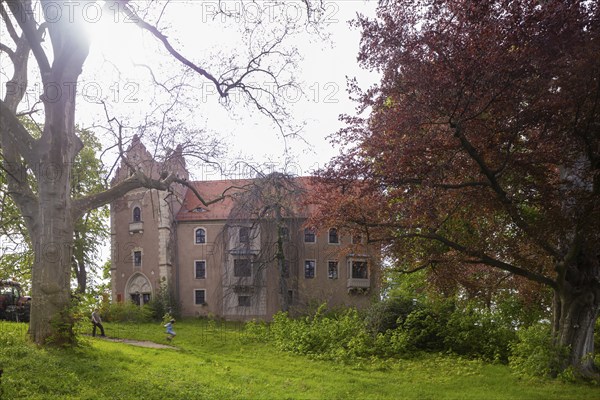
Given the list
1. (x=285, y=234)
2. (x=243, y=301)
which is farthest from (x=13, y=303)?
(x=285, y=234)

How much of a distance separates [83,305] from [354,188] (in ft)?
22.7

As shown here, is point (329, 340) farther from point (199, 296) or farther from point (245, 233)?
point (199, 296)

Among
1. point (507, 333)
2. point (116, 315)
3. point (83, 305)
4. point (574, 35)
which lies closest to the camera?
point (574, 35)

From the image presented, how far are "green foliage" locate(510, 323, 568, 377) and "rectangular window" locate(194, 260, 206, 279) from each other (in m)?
25.9

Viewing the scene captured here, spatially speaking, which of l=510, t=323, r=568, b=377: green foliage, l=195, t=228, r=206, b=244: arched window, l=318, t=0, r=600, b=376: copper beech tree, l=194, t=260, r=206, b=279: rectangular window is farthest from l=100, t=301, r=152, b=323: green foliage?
l=510, t=323, r=568, b=377: green foliage

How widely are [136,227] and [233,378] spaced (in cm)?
2645

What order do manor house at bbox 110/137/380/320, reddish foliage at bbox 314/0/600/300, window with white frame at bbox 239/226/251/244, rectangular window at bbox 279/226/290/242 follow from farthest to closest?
manor house at bbox 110/137/380/320
rectangular window at bbox 279/226/290/242
window with white frame at bbox 239/226/251/244
reddish foliage at bbox 314/0/600/300

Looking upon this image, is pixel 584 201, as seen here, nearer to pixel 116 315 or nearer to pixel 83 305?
pixel 83 305

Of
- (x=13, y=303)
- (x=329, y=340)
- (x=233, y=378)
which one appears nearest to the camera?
(x=233, y=378)

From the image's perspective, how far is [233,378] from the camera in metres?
10.8

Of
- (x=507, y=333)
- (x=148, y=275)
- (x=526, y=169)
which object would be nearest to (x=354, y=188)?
(x=526, y=169)

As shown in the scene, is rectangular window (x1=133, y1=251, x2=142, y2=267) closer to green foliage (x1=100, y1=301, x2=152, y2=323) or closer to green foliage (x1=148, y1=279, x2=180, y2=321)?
green foliage (x1=148, y1=279, x2=180, y2=321)

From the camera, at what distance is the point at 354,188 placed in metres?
10.2

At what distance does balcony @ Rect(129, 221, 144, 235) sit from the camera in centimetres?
3516
